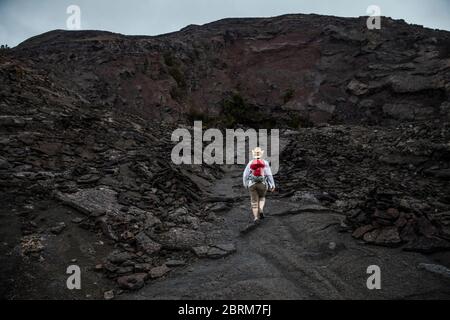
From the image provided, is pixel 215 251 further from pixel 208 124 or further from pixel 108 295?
pixel 208 124

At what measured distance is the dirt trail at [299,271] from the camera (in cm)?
572

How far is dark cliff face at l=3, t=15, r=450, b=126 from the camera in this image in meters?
25.1

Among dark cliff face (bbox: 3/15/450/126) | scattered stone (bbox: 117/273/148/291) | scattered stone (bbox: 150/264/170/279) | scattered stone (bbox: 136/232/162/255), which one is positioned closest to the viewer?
scattered stone (bbox: 117/273/148/291)

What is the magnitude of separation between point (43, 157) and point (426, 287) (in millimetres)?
10091

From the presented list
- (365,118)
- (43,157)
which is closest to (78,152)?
(43,157)

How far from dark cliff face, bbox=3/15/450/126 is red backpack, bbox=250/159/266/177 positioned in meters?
16.4

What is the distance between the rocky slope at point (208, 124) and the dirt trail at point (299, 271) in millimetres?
396

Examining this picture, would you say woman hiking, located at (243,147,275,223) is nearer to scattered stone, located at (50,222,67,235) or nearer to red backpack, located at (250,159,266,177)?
red backpack, located at (250,159,266,177)

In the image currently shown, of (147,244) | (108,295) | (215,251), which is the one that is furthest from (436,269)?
(108,295)

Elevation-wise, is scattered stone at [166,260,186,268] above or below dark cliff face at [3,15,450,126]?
below

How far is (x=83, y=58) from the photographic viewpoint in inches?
1053

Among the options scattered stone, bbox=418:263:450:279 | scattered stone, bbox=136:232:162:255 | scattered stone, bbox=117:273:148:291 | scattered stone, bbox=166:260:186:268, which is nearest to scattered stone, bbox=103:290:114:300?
scattered stone, bbox=117:273:148:291

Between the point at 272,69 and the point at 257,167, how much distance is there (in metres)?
25.3

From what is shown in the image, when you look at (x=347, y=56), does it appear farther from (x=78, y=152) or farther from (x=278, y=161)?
(x=78, y=152)
